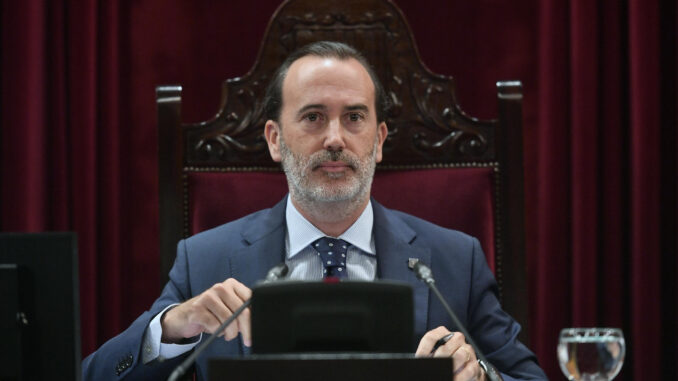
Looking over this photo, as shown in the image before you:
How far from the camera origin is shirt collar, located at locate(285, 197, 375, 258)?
87.1 inches

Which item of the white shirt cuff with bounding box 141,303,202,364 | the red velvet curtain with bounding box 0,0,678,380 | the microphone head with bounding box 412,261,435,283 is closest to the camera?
the microphone head with bounding box 412,261,435,283

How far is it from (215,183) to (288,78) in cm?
35

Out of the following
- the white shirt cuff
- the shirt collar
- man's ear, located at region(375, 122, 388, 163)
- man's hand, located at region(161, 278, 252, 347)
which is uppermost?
man's ear, located at region(375, 122, 388, 163)

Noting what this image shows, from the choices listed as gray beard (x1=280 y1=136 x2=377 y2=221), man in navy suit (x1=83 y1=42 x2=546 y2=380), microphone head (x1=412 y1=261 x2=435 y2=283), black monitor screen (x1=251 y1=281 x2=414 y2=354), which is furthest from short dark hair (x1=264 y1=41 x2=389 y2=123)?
black monitor screen (x1=251 y1=281 x2=414 y2=354)

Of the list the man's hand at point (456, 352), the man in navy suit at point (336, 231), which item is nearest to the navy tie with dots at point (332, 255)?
the man in navy suit at point (336, 231)

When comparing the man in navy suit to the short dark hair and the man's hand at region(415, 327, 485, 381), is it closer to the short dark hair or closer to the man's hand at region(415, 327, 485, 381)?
the short dark hair

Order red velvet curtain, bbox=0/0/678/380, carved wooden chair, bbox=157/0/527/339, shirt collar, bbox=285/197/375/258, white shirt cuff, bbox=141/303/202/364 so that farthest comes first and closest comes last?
red velvet curtain, bbox=0/0/678/380 → carved wooden chair, bbox=157/0/527/339 → shirt collar, bbox=285/197/375/258 → white shirt cuff, bbox=141/303/202/364

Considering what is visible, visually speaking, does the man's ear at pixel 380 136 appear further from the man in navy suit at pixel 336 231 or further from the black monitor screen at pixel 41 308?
the black monitor screen at pixel 41 308

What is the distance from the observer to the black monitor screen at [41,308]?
1.25 m

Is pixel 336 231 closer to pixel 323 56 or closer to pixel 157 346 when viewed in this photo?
pixel 323 56

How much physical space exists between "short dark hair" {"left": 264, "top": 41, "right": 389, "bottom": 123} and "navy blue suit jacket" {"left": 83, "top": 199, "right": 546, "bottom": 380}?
251mm

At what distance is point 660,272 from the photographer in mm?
2691

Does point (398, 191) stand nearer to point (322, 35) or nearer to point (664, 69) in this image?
point (322, 35)

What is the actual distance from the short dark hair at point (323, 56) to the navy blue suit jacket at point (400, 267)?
0.82 feet
